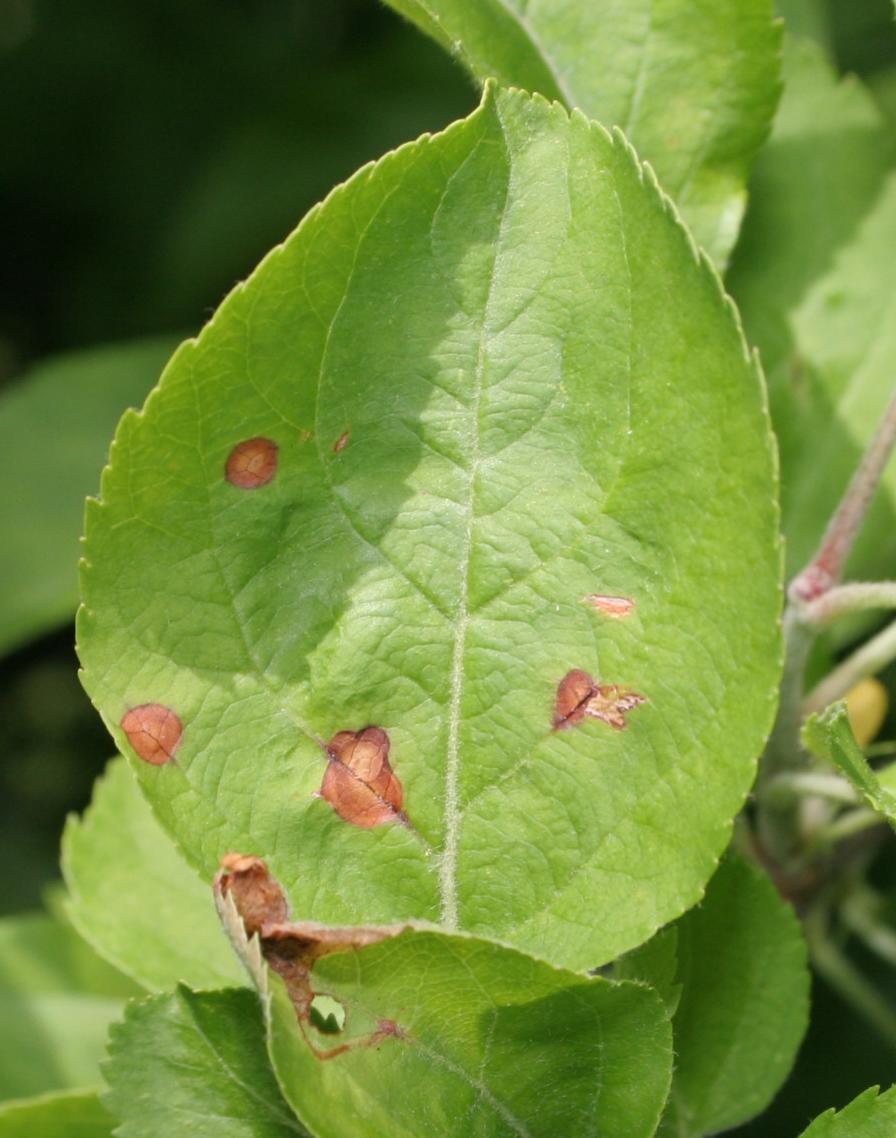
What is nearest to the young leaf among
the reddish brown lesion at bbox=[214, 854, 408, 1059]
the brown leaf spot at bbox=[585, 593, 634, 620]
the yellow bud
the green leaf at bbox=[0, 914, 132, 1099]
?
the reddish brown lesion at bbox=[214, 854, 408, 1059]

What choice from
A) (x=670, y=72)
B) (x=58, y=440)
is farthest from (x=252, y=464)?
(x=58, y=440)

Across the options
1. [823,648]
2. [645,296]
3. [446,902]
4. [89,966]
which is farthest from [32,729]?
[645,296]

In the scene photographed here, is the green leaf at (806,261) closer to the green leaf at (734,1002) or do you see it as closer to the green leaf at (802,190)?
the green leaf at (802,190)

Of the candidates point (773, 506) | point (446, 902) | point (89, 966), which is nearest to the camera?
point (773, 506)

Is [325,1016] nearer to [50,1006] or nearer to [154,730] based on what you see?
[154,730]

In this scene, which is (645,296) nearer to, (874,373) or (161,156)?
(874,373)

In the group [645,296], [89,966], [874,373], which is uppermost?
[645,296]

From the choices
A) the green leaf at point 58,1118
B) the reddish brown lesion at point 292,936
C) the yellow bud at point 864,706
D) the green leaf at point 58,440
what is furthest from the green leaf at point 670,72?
the green leaf at point 58,440
